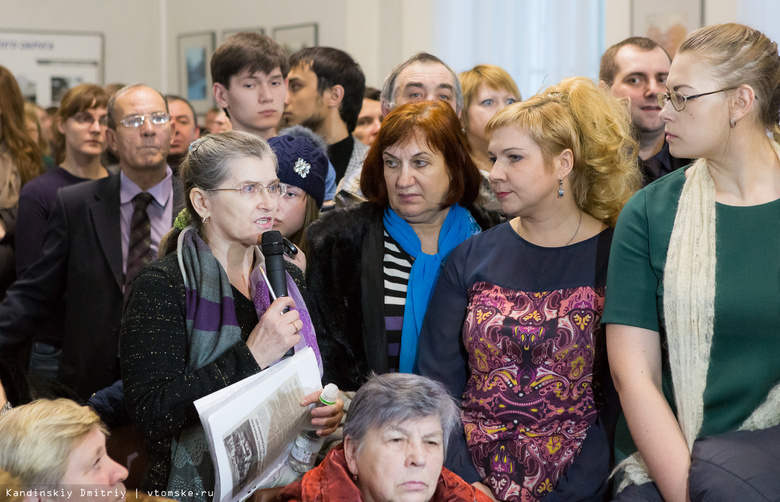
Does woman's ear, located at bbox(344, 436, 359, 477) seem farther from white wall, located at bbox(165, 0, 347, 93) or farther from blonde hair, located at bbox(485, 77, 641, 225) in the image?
white wall, located at bbox(165, 0, 347, 93)

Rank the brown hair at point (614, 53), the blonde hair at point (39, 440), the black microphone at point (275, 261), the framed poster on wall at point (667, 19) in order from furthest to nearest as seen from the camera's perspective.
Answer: the framed poster on wall at point (667, 19) → the brown hair at point (614, 53) → the black microphone at point (275, 261) → the blonde hair at point (39, 440)

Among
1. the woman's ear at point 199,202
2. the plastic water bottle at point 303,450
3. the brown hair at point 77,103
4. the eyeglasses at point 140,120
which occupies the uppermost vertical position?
the brown hair at point 77,103

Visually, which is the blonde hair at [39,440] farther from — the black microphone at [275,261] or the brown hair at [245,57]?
the brown hair at [245,57]

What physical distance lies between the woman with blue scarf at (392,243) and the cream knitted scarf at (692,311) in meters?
0.83

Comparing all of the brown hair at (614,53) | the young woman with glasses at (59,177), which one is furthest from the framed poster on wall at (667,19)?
the young woman with glasses at (59,177)

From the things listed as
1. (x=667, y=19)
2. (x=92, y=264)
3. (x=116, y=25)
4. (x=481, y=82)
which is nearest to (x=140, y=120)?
(x=92, y=264)

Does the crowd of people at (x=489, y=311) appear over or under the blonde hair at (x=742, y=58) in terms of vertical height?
under

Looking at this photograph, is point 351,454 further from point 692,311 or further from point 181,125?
point 181,125

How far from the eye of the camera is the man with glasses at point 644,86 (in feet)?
11.0

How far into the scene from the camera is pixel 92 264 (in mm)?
3186

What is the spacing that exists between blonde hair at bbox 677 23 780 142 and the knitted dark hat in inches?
55.1

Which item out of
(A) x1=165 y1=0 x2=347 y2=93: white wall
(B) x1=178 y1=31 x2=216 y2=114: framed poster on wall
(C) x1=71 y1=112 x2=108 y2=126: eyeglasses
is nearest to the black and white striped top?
(C) x1=71 y1=112 x2=108 y2=126: eyeglasses

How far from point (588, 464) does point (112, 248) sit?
200cm

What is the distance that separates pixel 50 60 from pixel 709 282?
7.25m
